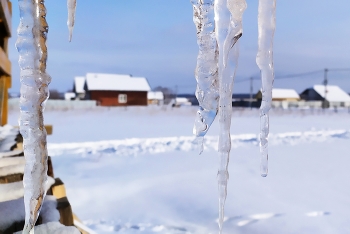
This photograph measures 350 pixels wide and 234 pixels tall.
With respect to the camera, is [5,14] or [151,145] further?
[151,145]

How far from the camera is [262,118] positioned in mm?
1013

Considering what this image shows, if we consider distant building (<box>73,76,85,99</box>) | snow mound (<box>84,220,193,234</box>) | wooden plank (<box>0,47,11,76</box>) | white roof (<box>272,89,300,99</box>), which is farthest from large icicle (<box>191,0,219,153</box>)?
white roof (<box>272,89,300,99</box>)

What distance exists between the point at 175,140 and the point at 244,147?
210 centimetres

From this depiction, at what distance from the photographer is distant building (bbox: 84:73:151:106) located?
29812 mm

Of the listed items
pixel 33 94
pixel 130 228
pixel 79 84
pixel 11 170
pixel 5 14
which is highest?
pixel 79 84

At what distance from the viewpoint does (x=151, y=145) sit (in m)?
7.60

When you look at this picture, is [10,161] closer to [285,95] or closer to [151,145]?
[151,145]

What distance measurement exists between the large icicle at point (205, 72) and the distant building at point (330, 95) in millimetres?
49279

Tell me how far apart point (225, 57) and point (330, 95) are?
2053 inches

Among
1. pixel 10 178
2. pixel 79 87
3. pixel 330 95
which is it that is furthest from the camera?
pixel 330 95

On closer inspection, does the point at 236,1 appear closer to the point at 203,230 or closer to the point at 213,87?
the point at 213,87

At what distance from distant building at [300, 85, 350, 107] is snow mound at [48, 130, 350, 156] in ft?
132

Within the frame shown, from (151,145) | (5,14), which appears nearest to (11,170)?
(5,14)

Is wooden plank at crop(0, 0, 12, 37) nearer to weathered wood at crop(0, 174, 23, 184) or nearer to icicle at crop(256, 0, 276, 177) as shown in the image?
weathered wood at crop(0, 174, 23, 184)
